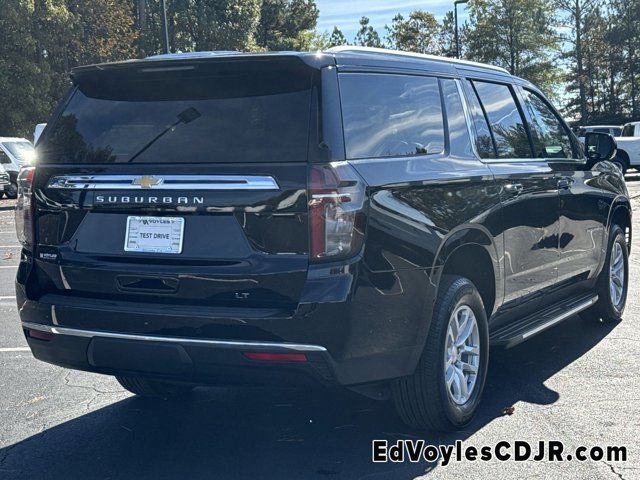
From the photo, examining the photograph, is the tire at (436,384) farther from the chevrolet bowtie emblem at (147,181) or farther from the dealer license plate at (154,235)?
the chevrolet bowtie emblem at (147,181)

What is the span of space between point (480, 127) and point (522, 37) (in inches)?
Result: 2301

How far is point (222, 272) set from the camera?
3.97 metres

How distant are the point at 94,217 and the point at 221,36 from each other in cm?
4600

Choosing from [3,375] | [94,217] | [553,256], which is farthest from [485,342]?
[3,375]

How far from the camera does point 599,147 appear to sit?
7.00m

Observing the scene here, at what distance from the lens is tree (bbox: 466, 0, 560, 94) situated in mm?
60656

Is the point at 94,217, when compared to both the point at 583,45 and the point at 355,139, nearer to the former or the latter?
the point at 355,139

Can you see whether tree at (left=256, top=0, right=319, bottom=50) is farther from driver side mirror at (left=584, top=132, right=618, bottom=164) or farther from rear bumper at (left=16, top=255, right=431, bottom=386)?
rear bumper at (left=16, top=255, right=431, bottom=386)

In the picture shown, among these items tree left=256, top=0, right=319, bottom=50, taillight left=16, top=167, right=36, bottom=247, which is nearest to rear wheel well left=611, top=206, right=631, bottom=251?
taillight left=16, top=167, right=36, bottom=247

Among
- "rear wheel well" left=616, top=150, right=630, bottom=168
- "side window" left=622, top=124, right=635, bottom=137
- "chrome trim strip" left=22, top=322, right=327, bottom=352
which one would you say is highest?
"chrome trim strip" left=22, top=322, right=327, bottom=352

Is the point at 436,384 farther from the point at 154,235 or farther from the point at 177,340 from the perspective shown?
the point at 154,235

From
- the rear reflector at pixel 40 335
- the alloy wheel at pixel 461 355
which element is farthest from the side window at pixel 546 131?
the rear reflector at pixel 40 335

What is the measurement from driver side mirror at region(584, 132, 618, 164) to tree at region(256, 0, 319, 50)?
52.5 metres

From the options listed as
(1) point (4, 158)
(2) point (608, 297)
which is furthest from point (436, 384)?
(1) point (4, 158)
